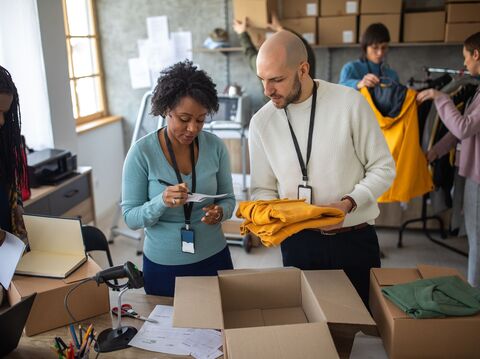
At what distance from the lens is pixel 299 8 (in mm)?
4500

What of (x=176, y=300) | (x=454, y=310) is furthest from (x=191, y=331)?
(x=454, y=310)

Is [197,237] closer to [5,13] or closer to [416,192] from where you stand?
[416,192]

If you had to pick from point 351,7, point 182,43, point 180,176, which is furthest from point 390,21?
point 180,176

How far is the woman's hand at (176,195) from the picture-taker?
1.56 metres

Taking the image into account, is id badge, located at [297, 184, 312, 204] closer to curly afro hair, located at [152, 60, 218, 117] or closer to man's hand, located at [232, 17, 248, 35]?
curly afro hair, located at [152, 60, 218, 117]

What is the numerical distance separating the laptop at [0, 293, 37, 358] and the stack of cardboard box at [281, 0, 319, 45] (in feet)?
12.5

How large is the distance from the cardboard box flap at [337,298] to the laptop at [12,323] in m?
0.81

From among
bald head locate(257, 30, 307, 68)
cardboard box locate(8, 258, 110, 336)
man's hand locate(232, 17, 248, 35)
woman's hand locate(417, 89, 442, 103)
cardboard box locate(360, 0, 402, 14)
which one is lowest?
cardboard box locate(8, 258, 110, 336)

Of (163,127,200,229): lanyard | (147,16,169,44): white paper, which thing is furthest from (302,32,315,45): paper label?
(163,127,200,229): lanyard

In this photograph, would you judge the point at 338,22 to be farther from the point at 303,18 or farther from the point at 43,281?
the point at 43,281

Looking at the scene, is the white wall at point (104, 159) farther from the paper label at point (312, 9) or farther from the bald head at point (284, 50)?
the bald head at point (284, 50)

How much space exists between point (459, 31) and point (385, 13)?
664mm

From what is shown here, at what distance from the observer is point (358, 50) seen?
15.6 ft

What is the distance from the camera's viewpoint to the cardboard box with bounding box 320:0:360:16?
4352 mm
